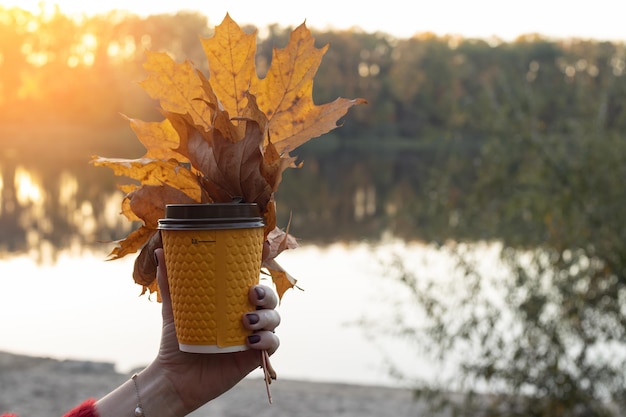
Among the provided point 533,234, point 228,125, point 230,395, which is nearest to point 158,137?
point 228,125

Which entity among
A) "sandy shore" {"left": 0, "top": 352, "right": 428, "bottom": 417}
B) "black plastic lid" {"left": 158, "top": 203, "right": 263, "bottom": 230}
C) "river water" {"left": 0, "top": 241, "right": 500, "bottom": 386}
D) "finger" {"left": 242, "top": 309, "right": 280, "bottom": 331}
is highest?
"black plastic lid" {"left": 158, "top": 203, "right": 263, "bottom": 230}

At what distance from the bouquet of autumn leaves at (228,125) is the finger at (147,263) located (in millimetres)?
16

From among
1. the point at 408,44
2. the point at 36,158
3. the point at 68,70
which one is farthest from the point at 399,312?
the point at 68,70

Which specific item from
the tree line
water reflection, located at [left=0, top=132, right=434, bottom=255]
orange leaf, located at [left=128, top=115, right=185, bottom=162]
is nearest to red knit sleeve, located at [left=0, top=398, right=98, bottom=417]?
orange leaf, located at [left=128, top=115, right=185, bottom=162]

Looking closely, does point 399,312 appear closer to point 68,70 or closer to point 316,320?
point 316,320

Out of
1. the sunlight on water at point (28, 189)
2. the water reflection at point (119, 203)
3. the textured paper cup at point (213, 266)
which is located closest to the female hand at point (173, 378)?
the textured paper cup at point (213, 266)

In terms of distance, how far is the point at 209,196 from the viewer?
1544mm

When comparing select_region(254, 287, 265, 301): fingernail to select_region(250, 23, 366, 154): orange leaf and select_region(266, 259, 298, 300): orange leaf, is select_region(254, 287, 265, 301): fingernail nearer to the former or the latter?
select_region(266, 259, 298, 300): orange leaf

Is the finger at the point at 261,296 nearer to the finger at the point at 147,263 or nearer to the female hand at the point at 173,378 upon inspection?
the female hand at the point at 173,378

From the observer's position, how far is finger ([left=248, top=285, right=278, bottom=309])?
58.6 inches

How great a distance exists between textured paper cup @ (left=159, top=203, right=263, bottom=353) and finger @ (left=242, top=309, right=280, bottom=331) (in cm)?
1

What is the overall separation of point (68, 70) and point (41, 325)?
36249mm

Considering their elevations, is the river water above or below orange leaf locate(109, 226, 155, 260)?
below

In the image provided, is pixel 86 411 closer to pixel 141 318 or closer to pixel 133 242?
pixel 133 242
